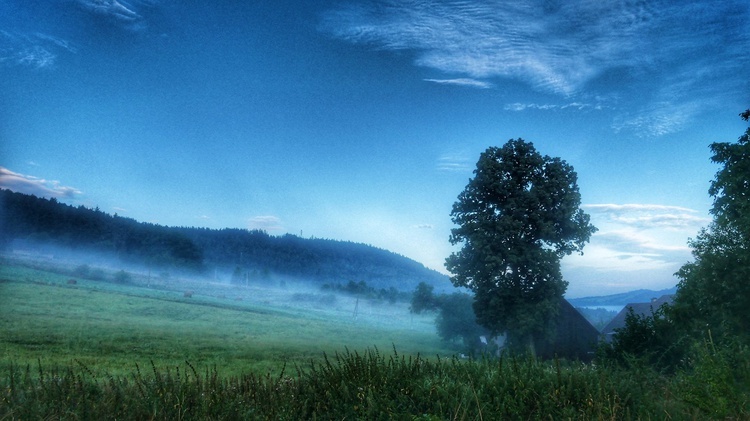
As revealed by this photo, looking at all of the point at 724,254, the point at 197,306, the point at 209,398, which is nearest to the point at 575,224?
the point at 724,254

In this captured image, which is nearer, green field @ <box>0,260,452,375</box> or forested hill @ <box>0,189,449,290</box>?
green field @ <box>0,260,452,375</box>

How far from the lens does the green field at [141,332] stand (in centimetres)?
4147

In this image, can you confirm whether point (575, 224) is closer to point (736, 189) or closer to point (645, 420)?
point (736, 189)

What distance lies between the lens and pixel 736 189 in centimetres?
2789

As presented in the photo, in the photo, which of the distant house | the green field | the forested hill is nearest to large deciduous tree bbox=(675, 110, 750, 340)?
the green field

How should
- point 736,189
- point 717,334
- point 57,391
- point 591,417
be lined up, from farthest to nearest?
point 736,189 → point 717,334 → point 57,391 → point 591,417

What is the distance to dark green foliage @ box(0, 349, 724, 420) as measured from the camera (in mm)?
7059

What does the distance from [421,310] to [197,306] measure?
40036 millimetres

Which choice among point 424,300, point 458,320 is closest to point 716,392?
point 458,320

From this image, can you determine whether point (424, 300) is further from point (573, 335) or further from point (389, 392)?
point (389, 392)

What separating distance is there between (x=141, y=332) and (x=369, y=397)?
57.2 metres

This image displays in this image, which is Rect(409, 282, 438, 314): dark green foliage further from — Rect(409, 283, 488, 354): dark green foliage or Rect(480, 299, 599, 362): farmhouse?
Rect(480, 299, 599, 362): farmhouse

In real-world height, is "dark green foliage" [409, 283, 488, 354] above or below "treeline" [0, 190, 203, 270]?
below

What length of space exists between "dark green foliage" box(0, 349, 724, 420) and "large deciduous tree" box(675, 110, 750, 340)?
19522 mm
